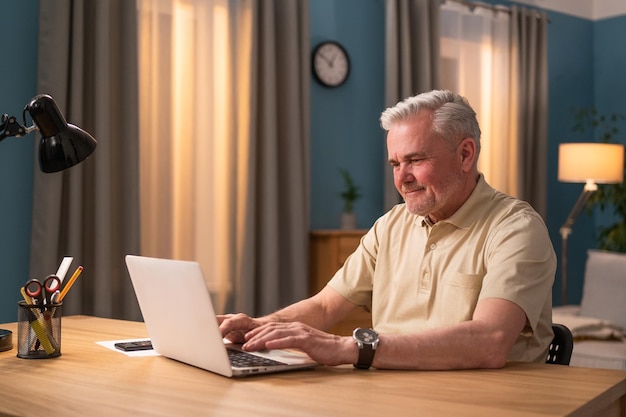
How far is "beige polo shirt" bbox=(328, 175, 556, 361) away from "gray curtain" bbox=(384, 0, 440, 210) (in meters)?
3.34

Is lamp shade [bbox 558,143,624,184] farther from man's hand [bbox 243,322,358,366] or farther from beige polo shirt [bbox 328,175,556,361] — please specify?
man's hand [bbox 243,322,358,366]

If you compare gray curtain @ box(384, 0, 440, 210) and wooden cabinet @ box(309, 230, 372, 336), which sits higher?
gray curtain @ box(384, 0, 440, 210)

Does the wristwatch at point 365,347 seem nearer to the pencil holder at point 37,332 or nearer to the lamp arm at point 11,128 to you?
the pencil holder at point 37,332

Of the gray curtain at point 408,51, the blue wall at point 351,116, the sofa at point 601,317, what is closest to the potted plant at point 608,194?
the sofa at point 601,317

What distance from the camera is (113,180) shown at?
4441 mm

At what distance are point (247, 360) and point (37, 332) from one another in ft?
1.64

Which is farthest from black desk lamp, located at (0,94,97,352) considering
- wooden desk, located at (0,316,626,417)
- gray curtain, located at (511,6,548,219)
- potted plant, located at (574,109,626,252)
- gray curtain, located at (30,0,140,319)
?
potted plant, located at (574,109,626,252)

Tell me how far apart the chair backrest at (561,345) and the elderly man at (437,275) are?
44 mm

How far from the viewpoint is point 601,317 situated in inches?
196

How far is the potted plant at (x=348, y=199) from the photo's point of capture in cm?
552

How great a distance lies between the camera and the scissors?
1.97 meters

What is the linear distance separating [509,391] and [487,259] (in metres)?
0.63

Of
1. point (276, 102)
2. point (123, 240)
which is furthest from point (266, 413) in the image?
point (276, 102)

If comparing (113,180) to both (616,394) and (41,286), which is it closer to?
(41,286)
